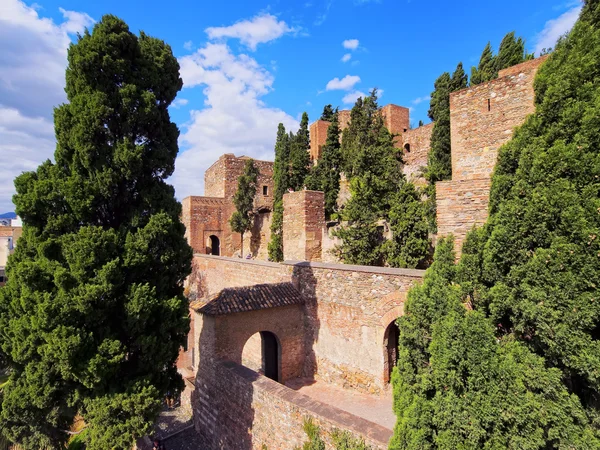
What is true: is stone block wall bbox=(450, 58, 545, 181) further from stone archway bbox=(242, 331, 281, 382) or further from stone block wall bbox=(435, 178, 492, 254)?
stone archway bbox=(242, 331, 281, 382)

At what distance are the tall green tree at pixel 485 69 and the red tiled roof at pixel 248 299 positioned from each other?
550 inches

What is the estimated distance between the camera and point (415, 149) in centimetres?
2056

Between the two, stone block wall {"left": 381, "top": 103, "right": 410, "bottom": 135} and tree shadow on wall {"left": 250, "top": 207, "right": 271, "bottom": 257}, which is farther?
stone block wall {"left": 381, "top": 103, "right": 410, "bottom": 135}

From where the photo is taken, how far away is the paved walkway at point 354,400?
688cm

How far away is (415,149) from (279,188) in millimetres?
9376

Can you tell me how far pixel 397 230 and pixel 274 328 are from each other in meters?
4.93

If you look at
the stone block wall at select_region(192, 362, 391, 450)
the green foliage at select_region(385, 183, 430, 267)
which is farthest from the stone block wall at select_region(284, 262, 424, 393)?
the green foliage at select_region(385, 183, 430, 267)

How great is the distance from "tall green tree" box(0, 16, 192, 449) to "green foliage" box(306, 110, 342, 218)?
10.1 meters

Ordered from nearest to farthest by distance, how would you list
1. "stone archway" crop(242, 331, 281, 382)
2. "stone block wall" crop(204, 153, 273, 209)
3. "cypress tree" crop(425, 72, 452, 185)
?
"stone archway" crop(242, 331, 281, 382) → "cypress tree" crop(425, 72, 452, 185) → "stone block wall" crop(204, 153, 273, 209)

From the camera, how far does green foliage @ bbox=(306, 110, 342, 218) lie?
15.5 m

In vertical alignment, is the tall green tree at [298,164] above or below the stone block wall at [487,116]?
above

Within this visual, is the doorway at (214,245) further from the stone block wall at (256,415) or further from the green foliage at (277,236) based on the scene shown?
the stone block wall at (256,415)

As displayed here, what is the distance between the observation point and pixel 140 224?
5.91m

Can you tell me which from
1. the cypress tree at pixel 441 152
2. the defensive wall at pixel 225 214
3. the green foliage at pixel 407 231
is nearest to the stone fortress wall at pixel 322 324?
the green foliage at pixel 407 231
